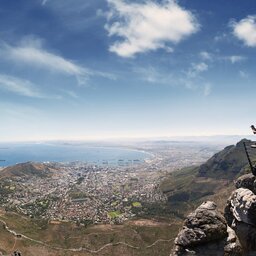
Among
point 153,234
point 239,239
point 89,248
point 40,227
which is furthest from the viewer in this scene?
point 40,227

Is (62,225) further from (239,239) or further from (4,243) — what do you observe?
(239,239)

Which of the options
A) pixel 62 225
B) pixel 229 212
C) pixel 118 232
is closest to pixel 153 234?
pixel 118 232

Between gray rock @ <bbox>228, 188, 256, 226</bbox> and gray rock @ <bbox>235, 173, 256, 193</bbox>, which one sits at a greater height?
gray rock @ <bbox>235, 173, 256, 193</bbox>

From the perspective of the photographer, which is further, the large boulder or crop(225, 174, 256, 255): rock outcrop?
crop(225, 174, 256, 255): rock outcrop

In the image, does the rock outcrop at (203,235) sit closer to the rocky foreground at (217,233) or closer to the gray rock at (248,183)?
the rocky foreground at (217,233)

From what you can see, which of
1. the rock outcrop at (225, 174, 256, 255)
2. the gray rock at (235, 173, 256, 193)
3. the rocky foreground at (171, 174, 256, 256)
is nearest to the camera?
the rocky foreground at (171, 174, 256, 256)

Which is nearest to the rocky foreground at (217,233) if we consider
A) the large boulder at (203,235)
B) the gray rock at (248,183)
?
the large boulder at (203,235)

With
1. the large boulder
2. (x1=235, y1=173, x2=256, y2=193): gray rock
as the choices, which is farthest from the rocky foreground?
(x1=235, y1=173, x2=256, y2=193): gray rock

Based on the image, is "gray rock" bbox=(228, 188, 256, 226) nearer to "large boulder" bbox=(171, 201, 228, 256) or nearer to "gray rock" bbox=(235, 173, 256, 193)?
"gray rock" bbox=(235, 173, 256, 193)

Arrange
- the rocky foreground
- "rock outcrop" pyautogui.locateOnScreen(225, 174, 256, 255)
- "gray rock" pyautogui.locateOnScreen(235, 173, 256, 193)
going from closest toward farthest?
the rocky foreground
"rock outcrop" pyautogui.locateOnScreen(225, 174, 256, 255)
"gray rock" pyautogui.locateOnScreen(235, 173, 256, 193)
